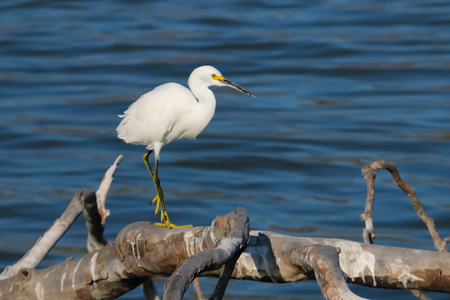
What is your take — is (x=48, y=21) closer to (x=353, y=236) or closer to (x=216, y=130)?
(x=216, y=130)

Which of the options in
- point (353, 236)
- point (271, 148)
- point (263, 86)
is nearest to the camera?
point (353, 236)

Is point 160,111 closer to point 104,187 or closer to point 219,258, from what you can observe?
point 104,187

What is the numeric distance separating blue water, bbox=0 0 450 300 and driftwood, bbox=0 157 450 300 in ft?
11.2

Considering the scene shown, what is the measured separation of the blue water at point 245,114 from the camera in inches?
368

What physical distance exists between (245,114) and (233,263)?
9.43m

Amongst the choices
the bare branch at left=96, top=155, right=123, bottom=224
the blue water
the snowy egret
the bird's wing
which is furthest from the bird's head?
the blue water

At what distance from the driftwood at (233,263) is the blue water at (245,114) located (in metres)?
3.41

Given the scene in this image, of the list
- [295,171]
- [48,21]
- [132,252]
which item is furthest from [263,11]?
[132,252]

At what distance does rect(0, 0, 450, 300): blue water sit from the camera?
9.34 metres

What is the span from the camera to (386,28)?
17.3 meters

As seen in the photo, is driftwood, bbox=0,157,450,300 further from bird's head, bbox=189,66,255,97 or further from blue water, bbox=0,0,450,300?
blue water, bbox=0,0,450,300

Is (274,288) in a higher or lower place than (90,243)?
lower

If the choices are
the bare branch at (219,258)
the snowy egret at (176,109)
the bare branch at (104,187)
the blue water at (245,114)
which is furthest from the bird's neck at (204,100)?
the blue water at (245,114)

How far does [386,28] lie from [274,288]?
10.8 m
